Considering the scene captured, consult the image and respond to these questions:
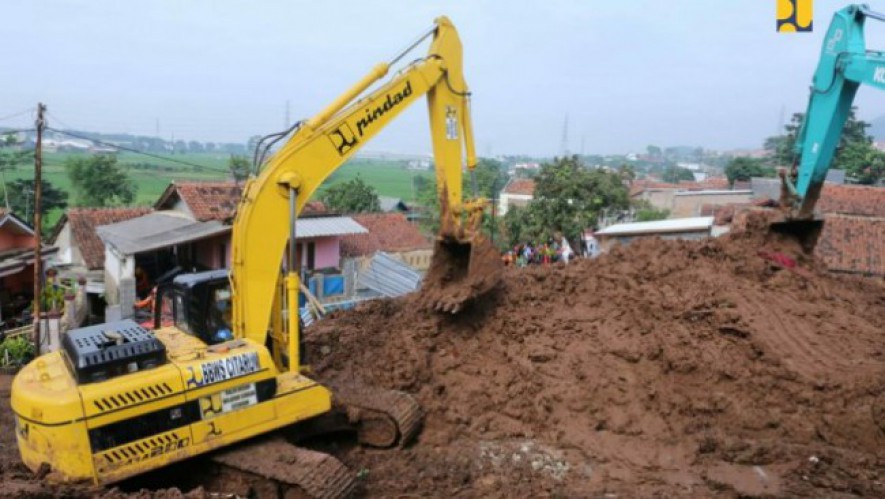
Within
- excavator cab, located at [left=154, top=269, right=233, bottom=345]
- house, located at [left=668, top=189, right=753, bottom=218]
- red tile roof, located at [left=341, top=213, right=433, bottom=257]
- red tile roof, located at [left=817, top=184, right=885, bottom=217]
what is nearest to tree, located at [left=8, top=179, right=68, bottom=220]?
red tile roof, located at [left=341, top=213, right=433, bottom=257]

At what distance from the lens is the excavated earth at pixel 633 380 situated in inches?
237

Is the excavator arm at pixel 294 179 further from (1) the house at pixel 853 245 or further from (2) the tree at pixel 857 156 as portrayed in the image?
(2) the tree at pixel 857 156

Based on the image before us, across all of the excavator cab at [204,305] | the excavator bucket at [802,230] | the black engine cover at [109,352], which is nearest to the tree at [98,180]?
the excavator cab at [204,305]

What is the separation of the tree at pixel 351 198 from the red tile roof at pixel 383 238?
8237mm

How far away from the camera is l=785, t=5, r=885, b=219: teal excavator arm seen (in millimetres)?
8859

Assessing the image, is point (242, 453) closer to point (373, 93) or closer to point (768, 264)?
point (373, 93)

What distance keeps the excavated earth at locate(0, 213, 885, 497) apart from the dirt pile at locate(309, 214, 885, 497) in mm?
18

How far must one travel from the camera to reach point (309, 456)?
546 cm

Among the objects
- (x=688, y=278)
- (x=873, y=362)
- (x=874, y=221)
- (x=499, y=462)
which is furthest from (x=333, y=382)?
(x=874, y=221)

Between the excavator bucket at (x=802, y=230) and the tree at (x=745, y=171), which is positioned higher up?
the tree at (x=745, y=171)

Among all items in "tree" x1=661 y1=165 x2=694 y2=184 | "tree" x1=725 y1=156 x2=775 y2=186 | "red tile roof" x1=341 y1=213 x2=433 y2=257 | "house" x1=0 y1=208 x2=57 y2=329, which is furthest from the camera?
"tree" x1=661 y1=165 x2=694 y2=184

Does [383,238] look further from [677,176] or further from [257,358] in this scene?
[677,176]

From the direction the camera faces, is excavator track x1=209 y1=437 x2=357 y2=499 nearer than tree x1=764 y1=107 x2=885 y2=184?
Yes

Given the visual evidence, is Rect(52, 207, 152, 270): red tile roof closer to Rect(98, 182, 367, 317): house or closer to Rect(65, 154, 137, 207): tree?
Rect(98, 182, 367, 317): house
